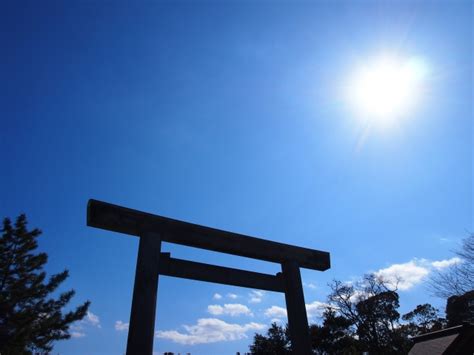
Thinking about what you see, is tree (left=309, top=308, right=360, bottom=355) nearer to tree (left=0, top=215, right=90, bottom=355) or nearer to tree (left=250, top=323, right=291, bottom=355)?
tree (left=250, top=323, right=291, bottom=355)

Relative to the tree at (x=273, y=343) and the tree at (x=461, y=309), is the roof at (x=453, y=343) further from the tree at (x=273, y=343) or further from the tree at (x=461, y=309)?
the tree at (x=273, y=343)

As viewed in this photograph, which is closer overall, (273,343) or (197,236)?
(197,236)

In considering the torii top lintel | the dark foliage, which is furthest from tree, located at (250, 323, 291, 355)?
the torii top lintel

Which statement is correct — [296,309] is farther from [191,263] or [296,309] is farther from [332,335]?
[332,335]

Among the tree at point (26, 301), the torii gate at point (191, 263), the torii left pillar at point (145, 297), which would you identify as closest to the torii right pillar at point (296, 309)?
the torii gate at point (191, 263)

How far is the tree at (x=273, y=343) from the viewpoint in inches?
1257

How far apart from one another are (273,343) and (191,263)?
32.4 m

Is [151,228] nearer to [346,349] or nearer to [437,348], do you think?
[437,348]

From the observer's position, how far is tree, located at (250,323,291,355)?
3194 cm

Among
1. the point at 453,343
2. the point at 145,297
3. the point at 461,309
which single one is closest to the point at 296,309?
the point at 145,297

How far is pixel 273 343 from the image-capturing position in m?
32.6

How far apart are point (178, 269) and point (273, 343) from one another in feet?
107

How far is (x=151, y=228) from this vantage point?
471 centimetres

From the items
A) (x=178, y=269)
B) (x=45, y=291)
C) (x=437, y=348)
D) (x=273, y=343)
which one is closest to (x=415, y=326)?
A: (x=273, y=343)
